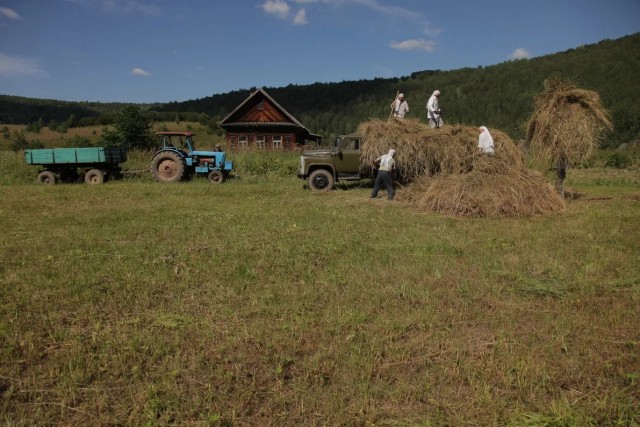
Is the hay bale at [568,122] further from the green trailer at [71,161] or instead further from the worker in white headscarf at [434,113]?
the green trailer at [71,161]

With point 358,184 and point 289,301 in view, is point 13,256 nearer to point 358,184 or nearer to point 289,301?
point 289,301

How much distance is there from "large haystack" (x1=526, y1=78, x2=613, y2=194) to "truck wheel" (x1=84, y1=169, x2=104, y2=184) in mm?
15507

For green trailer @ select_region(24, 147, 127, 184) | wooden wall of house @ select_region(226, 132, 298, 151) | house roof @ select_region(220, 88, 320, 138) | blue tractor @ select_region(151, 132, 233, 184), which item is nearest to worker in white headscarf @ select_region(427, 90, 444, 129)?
blue tractor @ select_region(151, 132, 233, 184)

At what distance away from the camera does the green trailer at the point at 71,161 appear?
54.1 feet

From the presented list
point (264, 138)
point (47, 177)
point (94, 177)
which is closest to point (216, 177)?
point (94, 177)

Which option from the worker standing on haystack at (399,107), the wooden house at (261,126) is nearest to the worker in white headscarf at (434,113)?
the worker standing on haystack at (399,107)

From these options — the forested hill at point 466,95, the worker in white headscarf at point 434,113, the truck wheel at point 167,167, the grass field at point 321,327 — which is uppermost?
the forested hill at point 466,95

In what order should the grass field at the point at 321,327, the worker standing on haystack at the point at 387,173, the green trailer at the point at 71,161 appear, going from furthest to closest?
the green trailer at the point at 71,161, the worker standing on haystack at the point at 387,173, the grass field at the point at 321,327

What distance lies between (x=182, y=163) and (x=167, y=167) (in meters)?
0.77

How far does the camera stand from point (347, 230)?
755 centimetres

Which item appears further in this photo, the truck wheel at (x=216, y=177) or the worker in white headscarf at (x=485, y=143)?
the truck wheel at (x=216, y=177)

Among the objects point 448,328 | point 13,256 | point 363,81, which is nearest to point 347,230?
point 448,328

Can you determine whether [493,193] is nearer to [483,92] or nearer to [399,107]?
[399,107]

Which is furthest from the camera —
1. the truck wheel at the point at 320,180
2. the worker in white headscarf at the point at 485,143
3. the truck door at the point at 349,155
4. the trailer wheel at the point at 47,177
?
the trailer wheel at the point at 47,177
